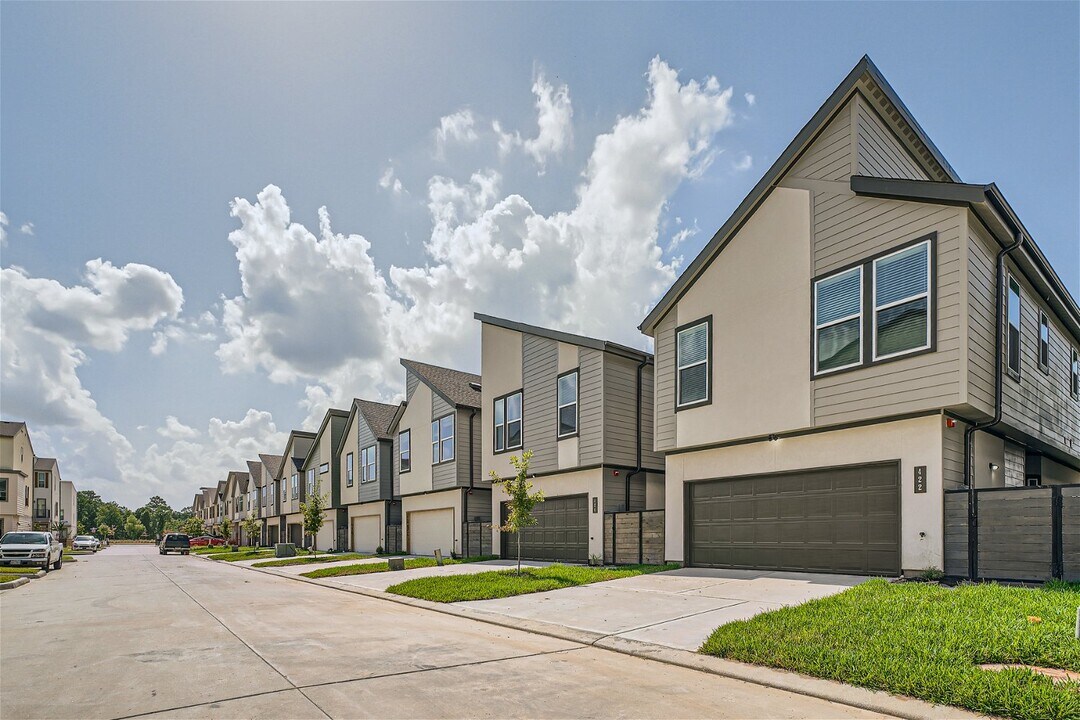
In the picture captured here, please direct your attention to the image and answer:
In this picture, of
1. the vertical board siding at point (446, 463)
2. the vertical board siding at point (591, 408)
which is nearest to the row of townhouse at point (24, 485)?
the vertical board siding at point (446, 463)

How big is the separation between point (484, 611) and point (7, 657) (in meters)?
6.77

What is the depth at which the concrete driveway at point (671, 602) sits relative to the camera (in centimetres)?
941

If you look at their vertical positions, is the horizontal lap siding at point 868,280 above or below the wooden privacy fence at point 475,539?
above

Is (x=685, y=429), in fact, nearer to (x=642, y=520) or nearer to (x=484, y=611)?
(x=642, y=520)

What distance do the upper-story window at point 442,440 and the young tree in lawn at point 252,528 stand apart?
31643 millimetres

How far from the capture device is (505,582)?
49.7 ft

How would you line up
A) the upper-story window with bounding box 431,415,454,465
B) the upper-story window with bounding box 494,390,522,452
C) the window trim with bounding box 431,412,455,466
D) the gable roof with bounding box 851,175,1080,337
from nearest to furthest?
the gable roof with bounding box 851,175,1080,337 → the upper-story window with bounding box 494,390,522,452 → the window trim with bounding box 431,412,455,466 → the upper-story window with bounding box 431,415,454,465

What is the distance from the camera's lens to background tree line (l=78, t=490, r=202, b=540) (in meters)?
115

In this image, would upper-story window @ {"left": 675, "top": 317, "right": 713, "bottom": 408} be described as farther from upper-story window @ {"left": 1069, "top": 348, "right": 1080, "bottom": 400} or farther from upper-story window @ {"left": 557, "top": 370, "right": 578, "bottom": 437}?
upper-story window @ {"left": 1069, "top": 348, "right": 1080, "bottom": 400}

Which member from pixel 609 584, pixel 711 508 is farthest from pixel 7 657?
pixel 711 508

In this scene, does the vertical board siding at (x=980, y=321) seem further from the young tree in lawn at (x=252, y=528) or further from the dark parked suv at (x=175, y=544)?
the dark parked suv at (x=175, y=544)

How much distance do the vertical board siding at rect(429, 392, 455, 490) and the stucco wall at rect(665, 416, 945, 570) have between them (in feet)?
42.0

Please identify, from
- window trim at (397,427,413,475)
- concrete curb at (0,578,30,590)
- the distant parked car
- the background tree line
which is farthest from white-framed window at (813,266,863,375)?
the background tree line

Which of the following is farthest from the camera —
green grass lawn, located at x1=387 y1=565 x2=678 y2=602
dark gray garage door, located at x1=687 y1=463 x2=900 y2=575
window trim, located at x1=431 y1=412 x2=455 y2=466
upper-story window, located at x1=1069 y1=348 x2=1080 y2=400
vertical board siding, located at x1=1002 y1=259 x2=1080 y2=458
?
window trim, located at x1=431 y1=412 x2=455 y2=466
